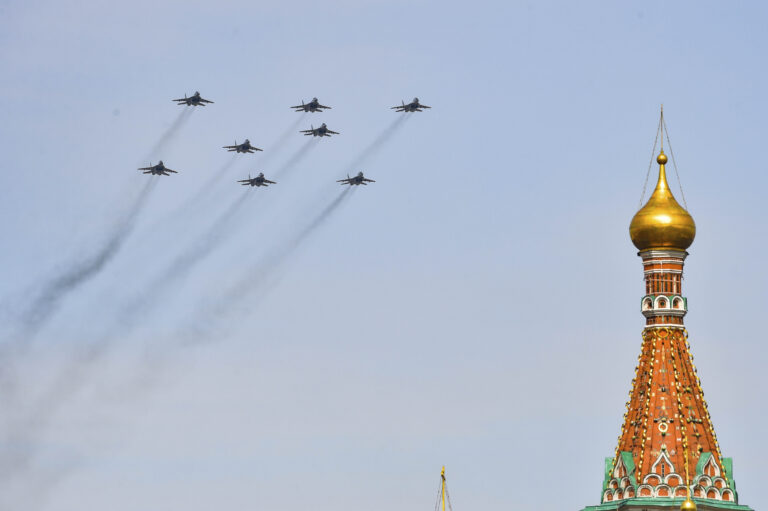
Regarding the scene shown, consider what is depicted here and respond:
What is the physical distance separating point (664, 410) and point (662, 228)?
32.1ft

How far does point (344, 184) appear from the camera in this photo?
160 metres

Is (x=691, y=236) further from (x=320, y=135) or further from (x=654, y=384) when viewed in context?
(x=320, y=135)

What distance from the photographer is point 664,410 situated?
148m

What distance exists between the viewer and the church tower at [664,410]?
481 feet

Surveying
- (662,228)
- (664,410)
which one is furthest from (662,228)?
(664,410)

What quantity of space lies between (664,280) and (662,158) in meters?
7.29

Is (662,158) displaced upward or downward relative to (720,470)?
upward

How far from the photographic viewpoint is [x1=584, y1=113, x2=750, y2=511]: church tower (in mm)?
146500

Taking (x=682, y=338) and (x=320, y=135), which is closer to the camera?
(x=682, y=338)

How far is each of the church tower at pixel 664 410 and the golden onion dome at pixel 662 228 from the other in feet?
0.17

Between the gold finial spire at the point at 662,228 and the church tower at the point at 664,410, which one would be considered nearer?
the church tower at the point at 664,410

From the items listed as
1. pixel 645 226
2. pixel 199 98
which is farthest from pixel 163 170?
pixel 645 226

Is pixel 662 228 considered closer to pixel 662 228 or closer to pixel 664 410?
pixel 662 228

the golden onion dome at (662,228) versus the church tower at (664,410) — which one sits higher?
the golden onion dome at (662,228)
